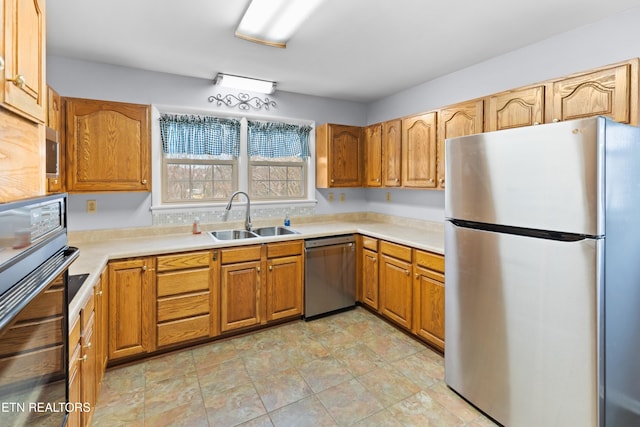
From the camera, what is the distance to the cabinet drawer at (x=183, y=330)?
2.60 meters

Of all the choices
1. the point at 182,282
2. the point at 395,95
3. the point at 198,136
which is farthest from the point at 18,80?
the point at 395,95

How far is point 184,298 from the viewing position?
8.74 ft

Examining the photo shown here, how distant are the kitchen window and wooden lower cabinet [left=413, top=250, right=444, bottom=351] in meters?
1.76

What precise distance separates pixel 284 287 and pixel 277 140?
65.5 inches

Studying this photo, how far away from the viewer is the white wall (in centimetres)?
216

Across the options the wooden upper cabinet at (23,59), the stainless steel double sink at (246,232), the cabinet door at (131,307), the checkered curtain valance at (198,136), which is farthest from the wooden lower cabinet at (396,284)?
the wooden upper cabinet at (23,59)

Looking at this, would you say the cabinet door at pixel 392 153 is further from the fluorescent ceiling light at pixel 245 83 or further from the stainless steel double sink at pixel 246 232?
the fluorescent ceiling light at pixel 245 83

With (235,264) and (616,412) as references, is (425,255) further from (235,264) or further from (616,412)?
(235,264)

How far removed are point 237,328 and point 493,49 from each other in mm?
3196

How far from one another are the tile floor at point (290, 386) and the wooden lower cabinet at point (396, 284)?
0.21 metres

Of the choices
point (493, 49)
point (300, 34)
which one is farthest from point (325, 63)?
point (493, 49)

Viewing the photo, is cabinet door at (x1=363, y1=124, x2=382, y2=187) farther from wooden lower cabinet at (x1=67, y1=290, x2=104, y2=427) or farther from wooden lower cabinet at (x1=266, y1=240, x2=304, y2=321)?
wooden lower cabinet at (x1=67, y1=290, x2=104, y2=427)

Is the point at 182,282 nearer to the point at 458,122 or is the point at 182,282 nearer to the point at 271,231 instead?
the point at 271,231

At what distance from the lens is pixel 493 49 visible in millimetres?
2576
